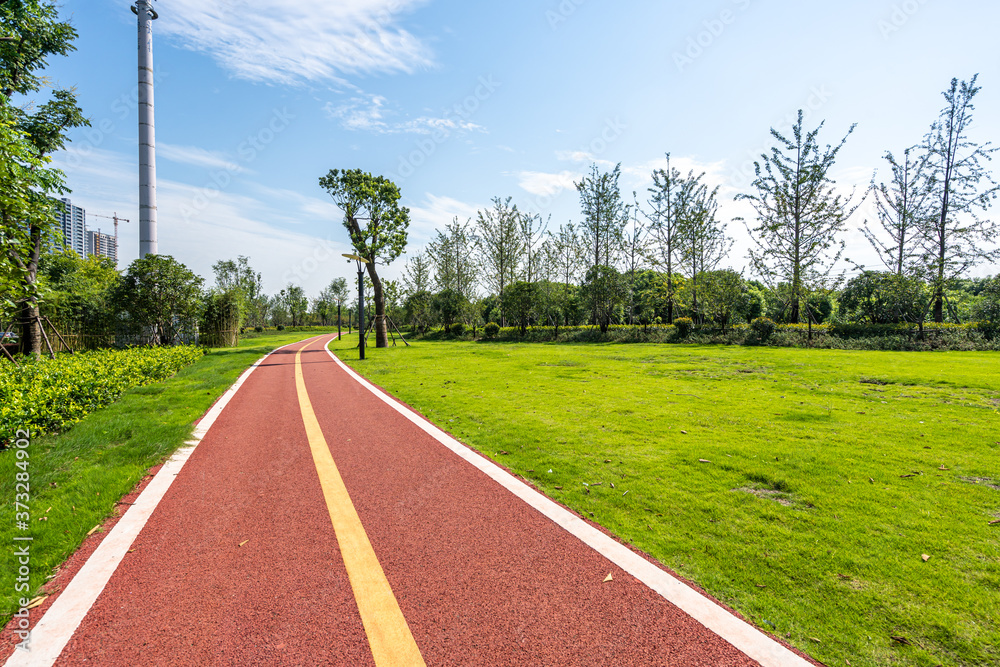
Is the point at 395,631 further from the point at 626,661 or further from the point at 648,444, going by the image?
the point at 648,444

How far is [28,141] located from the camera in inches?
309

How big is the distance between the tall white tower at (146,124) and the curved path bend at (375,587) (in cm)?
2610

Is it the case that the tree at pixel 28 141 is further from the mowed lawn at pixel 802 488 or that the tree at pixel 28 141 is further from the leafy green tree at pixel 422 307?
the leafy green tree at pixel 422 307

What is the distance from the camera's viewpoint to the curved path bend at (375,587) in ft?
6.87

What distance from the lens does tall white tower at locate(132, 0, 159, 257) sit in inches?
918

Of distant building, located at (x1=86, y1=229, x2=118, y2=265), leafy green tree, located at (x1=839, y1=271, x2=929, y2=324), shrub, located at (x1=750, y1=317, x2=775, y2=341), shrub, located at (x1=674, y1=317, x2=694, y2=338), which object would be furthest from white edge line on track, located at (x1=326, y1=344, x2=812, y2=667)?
distant building, located at (x1=86, y1=229, x2=118, y2=265)

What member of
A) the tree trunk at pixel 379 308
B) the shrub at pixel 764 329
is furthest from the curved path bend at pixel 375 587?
the shrub at pixel 764 329

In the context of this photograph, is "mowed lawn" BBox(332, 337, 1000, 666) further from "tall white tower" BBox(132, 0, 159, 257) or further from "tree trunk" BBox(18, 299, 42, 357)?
"tall white tower" BBox(132, 0, 159, 257)

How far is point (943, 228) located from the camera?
76.6 ft

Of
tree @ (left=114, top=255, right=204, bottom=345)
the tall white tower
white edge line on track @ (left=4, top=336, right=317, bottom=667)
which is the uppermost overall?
the tall white tower

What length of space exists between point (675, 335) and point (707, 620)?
26.2 metres

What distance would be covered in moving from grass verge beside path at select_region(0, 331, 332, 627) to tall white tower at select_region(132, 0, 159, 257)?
21007 millimetres

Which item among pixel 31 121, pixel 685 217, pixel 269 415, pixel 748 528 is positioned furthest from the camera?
pixel 685 217

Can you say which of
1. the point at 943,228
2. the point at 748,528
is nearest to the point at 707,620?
the point at 748,528
